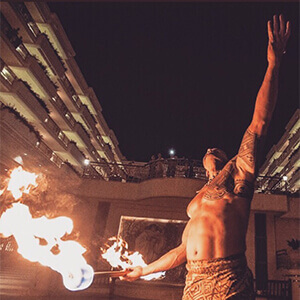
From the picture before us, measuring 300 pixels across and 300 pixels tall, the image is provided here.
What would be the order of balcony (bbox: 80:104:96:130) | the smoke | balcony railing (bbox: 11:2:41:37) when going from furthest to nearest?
balcony (bbox: 80:104:96:130) → balcony railing (bbox: 11:2:41:37) → the smoke

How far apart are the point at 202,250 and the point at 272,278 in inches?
473

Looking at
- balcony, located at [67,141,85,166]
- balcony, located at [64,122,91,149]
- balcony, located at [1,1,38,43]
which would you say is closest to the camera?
balcony, located at [1,1,38,43]

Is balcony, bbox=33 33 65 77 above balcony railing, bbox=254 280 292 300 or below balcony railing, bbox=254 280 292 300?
above

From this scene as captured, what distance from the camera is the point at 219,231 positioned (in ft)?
6.35

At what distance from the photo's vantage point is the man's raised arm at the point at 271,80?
2.04 meters

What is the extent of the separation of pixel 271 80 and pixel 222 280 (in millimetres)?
1485

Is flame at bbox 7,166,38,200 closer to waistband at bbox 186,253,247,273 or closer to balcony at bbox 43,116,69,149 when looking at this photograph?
waistband at bbox 186,253,247,273

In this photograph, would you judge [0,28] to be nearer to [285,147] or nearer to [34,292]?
[34,292]

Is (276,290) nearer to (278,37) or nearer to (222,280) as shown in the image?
(222,280)

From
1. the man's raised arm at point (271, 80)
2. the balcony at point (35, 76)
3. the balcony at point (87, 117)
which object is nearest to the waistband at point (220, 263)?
the man's raised arm at point (271, 80)

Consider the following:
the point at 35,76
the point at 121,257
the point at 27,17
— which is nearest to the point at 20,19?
the point at 27,17

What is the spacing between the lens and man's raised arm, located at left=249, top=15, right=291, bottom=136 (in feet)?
6.70

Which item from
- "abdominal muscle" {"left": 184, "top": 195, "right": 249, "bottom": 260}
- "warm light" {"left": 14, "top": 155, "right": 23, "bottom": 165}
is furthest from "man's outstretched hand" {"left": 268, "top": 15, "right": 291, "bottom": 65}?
"warm light" {"left": 14, "top": 155, "right": 23, "bottom": 165}

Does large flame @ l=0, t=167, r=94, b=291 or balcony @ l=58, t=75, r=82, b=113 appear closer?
large flame @ l=0, t=167, r=94, b=291
